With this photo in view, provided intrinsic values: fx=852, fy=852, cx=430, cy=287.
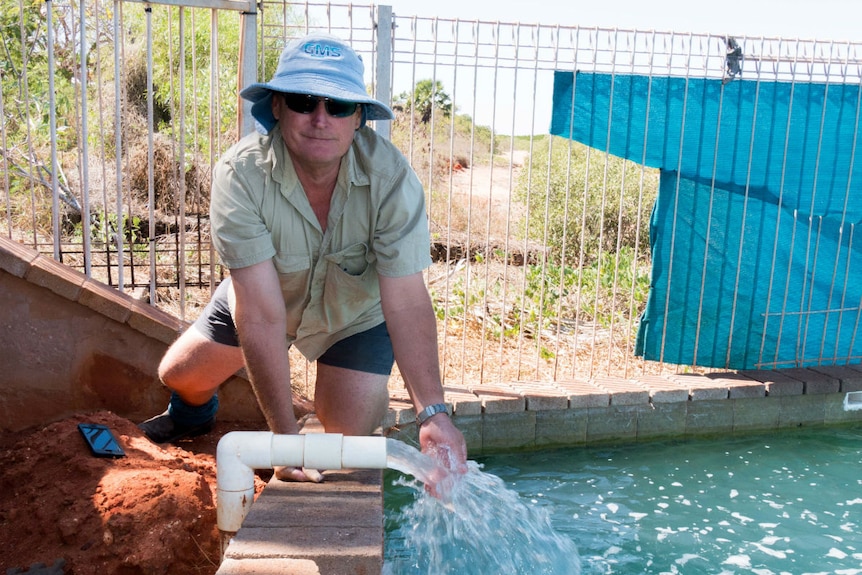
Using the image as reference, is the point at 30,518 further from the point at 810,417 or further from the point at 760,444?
the point at 810,417

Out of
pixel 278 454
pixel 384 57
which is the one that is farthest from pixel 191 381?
pixel 384 57

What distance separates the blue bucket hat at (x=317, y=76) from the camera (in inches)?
110

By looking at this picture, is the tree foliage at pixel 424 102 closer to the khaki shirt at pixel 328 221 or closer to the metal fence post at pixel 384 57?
the metal fence post at pixel 384 57

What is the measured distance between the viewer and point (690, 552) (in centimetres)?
373

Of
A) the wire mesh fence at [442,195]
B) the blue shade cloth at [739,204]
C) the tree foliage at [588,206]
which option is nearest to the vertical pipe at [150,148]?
the wire mesh fence at [442,195]

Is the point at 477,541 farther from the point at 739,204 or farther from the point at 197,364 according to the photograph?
the point at 739,204

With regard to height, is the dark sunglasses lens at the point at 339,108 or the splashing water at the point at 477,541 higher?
the dark sunglasses lens at the point at 339,108

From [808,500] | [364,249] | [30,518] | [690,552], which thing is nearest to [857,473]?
[808,500]

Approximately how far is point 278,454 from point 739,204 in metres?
3.92

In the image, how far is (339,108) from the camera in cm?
288

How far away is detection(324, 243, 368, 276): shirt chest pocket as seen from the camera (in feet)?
10.5

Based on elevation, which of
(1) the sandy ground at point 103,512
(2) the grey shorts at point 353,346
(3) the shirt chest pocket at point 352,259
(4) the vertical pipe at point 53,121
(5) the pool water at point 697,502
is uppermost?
(4) the vertical pipe at point 53,121

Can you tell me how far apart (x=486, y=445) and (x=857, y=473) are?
207 centimetres

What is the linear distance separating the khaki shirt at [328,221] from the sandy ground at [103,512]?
0.88m
